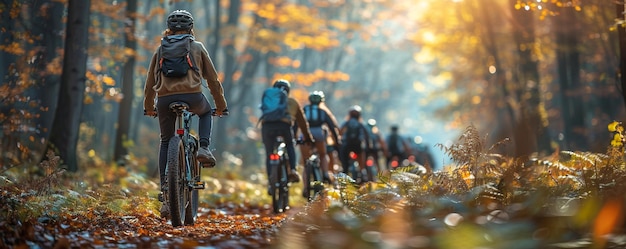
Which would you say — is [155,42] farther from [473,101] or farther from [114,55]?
[473,101]

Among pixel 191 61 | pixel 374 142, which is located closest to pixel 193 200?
pixel 191 61

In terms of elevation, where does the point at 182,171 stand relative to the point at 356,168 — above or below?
below

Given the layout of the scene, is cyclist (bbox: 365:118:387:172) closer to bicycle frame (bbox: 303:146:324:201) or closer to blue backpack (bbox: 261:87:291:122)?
bicycle frame (bbox: 303:146:324:201)

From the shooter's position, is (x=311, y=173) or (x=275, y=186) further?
(x=311, y=173)

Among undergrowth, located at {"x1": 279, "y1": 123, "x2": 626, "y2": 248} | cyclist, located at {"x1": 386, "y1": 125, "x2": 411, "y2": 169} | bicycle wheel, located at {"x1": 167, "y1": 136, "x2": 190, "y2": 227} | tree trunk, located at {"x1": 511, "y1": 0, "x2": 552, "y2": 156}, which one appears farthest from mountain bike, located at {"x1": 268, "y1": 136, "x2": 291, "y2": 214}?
cyclist, located at {"x1": 386, "y1": 125, "x2": 411, "y2": 169}

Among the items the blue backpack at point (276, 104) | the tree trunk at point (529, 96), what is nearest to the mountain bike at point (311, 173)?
the blue backpack at point (276, 104)

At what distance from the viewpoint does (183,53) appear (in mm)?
9086

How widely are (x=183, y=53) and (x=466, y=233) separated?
4.25m

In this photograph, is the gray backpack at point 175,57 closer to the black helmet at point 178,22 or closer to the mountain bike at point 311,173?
the black helmet at point 178,22

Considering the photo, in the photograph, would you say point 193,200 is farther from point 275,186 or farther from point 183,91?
point 275,186

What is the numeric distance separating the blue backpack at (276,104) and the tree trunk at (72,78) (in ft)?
10.6

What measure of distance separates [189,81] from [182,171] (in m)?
0.90

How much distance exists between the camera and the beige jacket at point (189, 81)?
914 centimetres

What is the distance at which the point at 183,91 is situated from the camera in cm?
917
